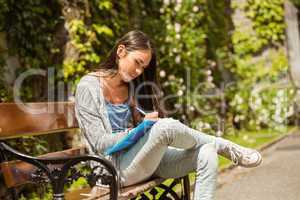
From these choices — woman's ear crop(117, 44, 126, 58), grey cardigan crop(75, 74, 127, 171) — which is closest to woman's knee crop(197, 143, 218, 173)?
grey cardigan crop(75, 74, 127, 171)

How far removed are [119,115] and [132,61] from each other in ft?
1.08

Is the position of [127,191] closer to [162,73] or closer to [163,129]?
[163,129]

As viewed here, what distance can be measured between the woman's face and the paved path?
5.69 feet

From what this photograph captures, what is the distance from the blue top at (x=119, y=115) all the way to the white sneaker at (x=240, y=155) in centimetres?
59

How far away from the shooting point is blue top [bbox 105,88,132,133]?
3.38 metres

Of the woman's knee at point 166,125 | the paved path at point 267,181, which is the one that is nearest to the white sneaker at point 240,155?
the woman's knee at point 166,125

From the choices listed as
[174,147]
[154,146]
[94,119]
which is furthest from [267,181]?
[94,119]

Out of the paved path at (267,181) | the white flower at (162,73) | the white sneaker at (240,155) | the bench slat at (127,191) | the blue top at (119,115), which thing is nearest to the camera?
the bench slat at (127,191)

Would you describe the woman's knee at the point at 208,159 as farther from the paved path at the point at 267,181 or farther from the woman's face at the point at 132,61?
the paved path at the point at 267,181

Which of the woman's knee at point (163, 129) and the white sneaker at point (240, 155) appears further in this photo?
the white sneaker at point (240, 155)

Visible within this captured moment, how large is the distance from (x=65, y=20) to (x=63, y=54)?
32 centimetres

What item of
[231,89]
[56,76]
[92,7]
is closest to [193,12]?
[231,89]

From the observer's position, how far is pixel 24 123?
3.03 m

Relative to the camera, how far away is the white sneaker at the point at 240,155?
10.7ft
